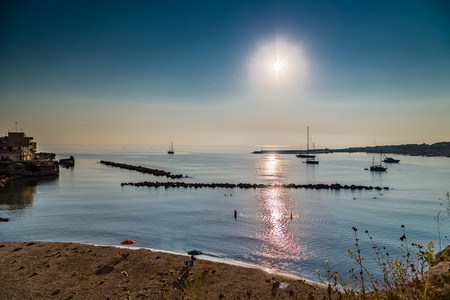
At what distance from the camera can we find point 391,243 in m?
22.1

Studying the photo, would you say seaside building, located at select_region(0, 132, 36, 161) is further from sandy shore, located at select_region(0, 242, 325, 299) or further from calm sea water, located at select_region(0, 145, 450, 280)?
sandy shore, located at select_region(0, 242, 325, 299)

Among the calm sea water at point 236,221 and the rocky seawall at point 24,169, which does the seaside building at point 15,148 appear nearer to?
the rocky seawall at point 24,169

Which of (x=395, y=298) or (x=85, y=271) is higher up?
(x=395, y=298)

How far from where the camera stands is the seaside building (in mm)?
70000

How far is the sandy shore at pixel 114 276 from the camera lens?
12.7 metres

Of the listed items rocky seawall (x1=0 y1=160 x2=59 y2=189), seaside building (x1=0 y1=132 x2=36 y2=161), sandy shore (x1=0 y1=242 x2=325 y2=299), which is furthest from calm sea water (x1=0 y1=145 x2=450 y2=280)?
seaside building (x1=0 y1=132 x2=36 y2=161)

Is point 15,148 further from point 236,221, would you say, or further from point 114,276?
point 114,276

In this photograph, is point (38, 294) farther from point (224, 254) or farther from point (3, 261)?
point (224, 254)

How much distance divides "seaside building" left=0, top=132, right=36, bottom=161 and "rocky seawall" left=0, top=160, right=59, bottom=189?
8.62 m

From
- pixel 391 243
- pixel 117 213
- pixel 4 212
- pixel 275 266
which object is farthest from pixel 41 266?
pixel 391 243

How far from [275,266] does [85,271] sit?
11.6 metres

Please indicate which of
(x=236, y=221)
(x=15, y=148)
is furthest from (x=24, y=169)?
(x=236, y=221)

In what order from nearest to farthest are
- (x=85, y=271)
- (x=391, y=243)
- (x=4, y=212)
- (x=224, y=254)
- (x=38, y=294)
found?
1. (x=38, y=294)
2. (x=85, y=271)
3. (x=224, y=254)
4. (x=391, y=243)
5. (x=4, y=212)

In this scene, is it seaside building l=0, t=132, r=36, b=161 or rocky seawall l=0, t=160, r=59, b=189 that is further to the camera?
seaside building l=0, t=132, r=36, b=161
